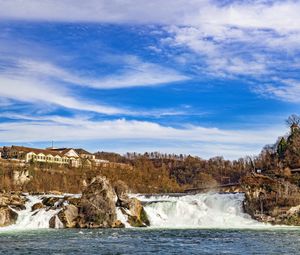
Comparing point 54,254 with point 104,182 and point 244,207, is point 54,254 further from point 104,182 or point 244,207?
point 244,207

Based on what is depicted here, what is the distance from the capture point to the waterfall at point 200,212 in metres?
55.3

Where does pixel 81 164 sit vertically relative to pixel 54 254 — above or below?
above

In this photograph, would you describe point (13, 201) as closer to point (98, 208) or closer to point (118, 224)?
point (98, 208)

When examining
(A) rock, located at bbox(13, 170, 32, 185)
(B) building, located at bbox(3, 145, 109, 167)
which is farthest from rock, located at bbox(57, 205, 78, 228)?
(B) building, located at bbox(3, 145, 109, 167)

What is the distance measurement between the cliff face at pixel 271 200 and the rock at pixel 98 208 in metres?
16.4

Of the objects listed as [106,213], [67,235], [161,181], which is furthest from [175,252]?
[161,181]

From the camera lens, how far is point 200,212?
57969mm

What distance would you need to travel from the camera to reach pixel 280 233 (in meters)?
44.4

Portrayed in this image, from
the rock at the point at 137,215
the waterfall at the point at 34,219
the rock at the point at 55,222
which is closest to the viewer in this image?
the rock at the point at 55,222

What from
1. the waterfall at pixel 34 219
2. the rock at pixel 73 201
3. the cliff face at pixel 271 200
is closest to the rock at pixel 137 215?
the rock at pixel 73 201

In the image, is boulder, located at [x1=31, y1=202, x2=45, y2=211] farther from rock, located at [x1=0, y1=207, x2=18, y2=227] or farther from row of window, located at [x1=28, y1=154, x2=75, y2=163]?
row of window, located at [x1=28, y1=154, x2=75, y2=163]

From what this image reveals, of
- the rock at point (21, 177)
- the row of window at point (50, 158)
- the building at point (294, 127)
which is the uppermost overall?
the building at point (294, 127)

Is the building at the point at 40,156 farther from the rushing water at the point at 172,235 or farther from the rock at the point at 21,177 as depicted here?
the rushing water at the point at 172,235

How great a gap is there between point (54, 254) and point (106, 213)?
2131cm
